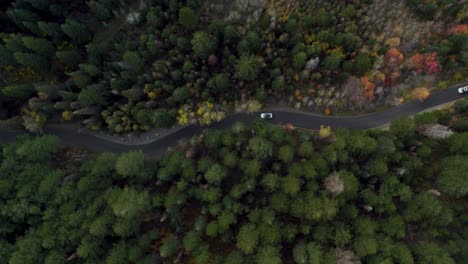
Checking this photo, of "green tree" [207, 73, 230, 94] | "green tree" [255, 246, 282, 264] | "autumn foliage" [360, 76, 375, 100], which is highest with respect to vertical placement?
"green tree" [207, 73, 230, 94]

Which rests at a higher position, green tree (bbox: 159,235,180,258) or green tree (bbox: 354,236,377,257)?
green tree (bbox: 159,235,180,258)

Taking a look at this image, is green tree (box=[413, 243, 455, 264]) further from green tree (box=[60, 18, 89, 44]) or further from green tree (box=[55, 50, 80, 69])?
green tree (box=[60, 18, 89, 44])

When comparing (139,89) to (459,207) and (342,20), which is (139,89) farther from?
(459,207)

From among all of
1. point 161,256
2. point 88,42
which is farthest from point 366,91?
point 88,42

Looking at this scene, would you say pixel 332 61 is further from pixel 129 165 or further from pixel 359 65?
pixel 129 165

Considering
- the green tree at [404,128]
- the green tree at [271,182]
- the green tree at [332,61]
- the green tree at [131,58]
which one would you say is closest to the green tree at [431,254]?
the green tree at [404,128]

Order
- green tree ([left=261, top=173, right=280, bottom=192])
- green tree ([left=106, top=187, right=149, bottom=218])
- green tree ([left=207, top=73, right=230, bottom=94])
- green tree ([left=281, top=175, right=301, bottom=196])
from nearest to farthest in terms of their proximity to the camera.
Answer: green tree ([left=106, top=187, right=149, bottom=218]), green tree ([left=281, top=175, right=301, bottom=196]), green tree ([left=261, top=173, right=280, bottom=192]), green tree ([left=207, top=73, right=230, bottom=94])

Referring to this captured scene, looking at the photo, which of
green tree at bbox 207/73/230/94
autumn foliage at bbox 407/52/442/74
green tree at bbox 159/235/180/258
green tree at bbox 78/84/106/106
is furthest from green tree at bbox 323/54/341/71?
green tree at bbox 78/84/106/106
